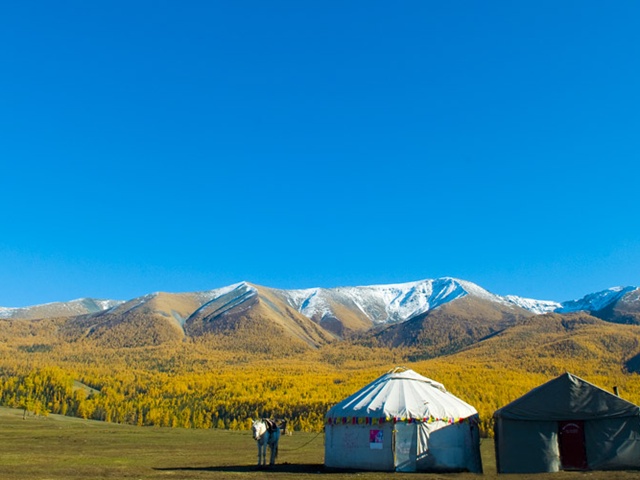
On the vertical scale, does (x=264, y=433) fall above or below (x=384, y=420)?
below

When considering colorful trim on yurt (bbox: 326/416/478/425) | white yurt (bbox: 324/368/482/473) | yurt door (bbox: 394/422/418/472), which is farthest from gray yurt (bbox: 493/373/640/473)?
yurt door (bbox: 394/422/418/472)

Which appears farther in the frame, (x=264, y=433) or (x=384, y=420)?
(x=264, y=433)

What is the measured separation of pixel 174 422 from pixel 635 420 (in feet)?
355

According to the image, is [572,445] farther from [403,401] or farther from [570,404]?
[403,401]

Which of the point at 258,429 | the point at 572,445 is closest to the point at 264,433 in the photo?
the point at 258,429

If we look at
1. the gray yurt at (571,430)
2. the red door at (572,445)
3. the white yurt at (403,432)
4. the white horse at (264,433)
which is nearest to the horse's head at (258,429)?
the white horse at (264,433)

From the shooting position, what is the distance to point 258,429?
28.9 meters

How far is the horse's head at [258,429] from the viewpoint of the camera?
28734 millimetres

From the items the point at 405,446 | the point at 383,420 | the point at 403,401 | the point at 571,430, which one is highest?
the point at 403,401

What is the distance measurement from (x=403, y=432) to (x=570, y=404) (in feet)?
23.6

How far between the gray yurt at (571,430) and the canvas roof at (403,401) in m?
3.17

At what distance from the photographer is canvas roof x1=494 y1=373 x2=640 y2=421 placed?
25.2 meters

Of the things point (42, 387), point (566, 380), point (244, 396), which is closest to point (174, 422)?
point (244, 396)

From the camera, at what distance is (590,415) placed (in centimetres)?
2527
